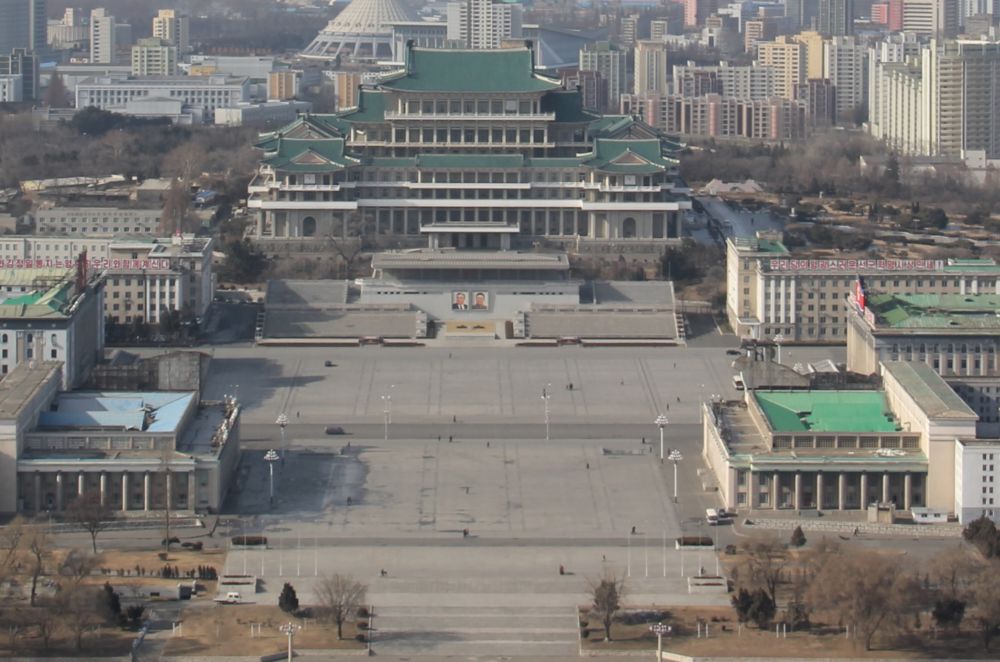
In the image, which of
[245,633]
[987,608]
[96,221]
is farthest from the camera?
[96,221]

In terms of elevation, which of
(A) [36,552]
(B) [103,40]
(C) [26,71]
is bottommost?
(A) [36,552]

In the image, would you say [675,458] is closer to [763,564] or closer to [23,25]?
[763,564]

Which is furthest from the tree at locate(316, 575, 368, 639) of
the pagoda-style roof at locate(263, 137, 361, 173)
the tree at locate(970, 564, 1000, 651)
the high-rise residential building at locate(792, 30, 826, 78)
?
the high-rise residential building at locate(792, 30, 826, 78)

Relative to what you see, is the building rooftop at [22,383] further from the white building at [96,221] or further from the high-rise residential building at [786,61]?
the high-rise residential building at [786,61]

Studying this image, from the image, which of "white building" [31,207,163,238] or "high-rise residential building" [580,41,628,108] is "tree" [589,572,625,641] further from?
"high-rise residential building" [580,41,628,108]

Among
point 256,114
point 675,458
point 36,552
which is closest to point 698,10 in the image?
point 256,114

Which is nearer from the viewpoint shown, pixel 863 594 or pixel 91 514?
pixel 863 594

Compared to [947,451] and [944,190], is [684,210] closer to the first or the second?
[944,190]
